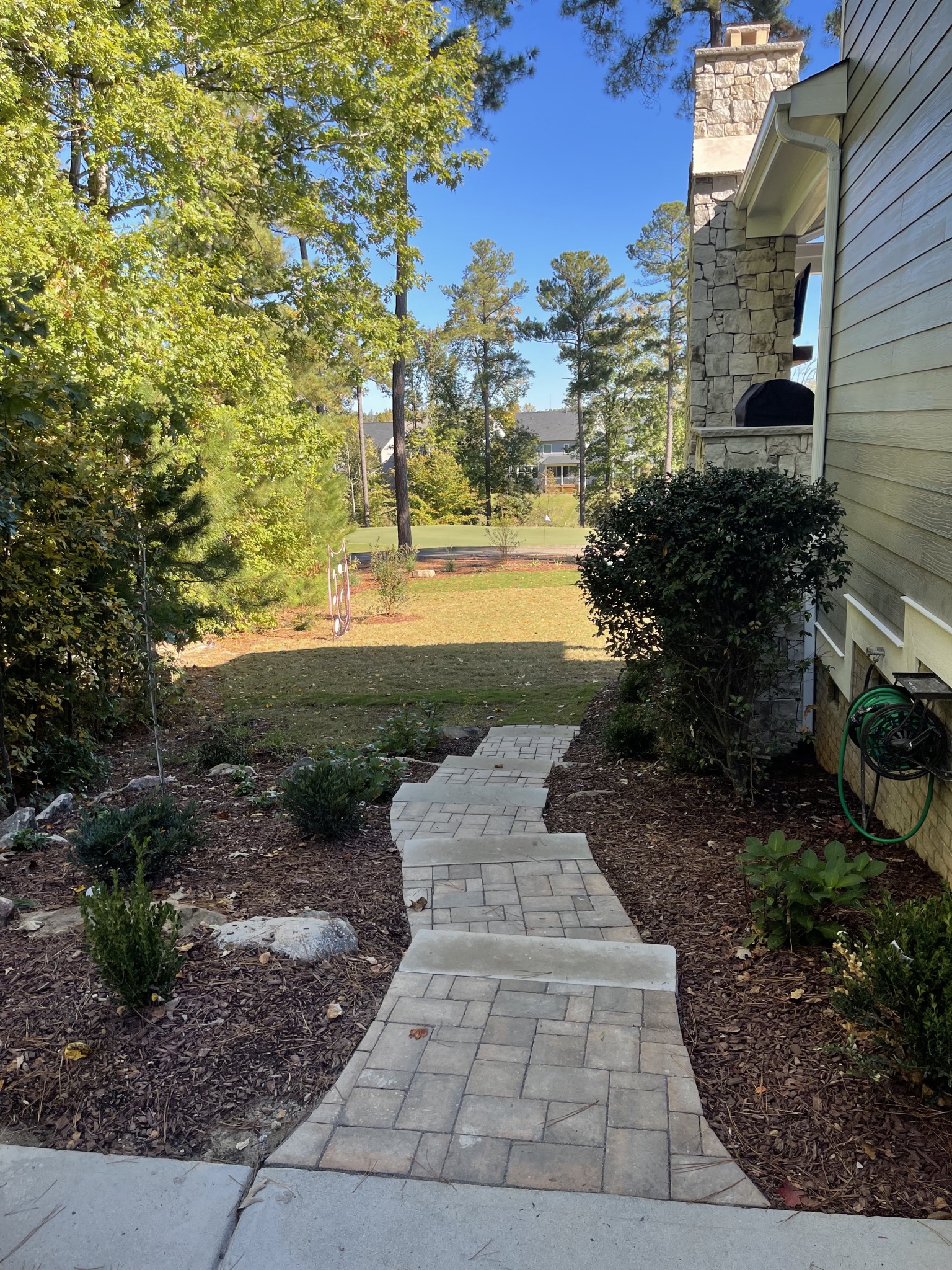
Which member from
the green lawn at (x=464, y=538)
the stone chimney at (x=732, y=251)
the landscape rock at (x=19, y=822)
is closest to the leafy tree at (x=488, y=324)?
the green lawn at (x=464, y=538)

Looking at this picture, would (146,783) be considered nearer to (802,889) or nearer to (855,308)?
A: (802,889)

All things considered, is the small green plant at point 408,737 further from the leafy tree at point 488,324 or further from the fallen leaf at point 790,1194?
the leafy tree at point 488,324

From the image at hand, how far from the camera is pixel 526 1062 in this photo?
7.36 ft

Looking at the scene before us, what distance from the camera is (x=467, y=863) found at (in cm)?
367

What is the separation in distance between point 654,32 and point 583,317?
1809cm

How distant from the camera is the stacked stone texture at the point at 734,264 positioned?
22.0 feet

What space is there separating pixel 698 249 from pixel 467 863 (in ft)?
18.7

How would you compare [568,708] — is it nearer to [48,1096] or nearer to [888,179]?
[888,179]

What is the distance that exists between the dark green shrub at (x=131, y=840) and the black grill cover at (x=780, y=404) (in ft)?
15.0

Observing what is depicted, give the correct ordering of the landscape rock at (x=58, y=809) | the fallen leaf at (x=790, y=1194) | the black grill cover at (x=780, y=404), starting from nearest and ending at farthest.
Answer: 1. the fallen leaf at (x=790, y=1194)
2. the landscape rock at (x=58, y=809)
3. the black grill cover at (x=780, y=404)

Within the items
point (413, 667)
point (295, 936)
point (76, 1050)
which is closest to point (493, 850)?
point (295, 936)

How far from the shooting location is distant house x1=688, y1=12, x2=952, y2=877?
3203 mm

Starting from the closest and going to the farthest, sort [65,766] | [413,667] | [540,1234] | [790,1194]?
[540,1234] < [790,1194] < [65,766] < [413,667]

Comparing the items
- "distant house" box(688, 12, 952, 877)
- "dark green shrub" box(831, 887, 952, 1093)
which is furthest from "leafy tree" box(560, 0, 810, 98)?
"dark green shrub" box(831, 887, 952, 1093)
